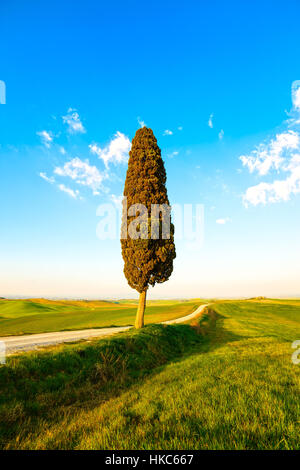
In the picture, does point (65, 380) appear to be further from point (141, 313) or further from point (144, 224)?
point (144, 224)

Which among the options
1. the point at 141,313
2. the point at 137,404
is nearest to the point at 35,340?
the point at 141,313

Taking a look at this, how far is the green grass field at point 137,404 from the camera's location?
120 inches

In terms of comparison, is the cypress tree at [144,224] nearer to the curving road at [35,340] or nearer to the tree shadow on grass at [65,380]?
the curving road at [35,340]

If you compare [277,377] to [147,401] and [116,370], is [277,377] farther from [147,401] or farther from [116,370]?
[116,370]

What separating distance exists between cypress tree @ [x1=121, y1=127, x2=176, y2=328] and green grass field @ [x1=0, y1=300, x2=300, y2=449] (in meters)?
8.05

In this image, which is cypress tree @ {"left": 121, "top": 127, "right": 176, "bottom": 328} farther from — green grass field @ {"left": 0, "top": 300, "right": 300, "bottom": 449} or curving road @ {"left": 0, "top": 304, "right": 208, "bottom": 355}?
green grass field @ {"left": 0, "top": 300, "right": 300, "bottom": 449}

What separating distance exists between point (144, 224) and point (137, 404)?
1321 centimetres

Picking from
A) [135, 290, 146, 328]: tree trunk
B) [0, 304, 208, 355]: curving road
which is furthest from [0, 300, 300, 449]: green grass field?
[135, 290, 146, 328]: tree trunk

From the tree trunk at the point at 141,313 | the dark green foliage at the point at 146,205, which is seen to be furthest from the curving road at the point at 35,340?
the dark green foliage at the point at 146,205

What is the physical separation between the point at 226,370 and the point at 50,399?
18.5ft

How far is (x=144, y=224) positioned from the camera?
56.4ft

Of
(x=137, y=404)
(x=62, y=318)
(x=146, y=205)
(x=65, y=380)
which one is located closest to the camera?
(x=137, y=404)
